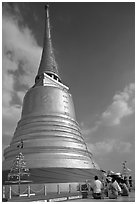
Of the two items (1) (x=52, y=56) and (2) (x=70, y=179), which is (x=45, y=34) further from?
(2) (x=70, y=179)

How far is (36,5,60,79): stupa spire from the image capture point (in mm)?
21844

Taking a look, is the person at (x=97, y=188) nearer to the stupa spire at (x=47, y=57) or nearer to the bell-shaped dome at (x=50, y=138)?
the bell-shaped dome at (x=50, y=138)

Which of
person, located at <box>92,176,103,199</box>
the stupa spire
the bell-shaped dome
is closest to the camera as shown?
person, located at <box>92,176,103,199</box>

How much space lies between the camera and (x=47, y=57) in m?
22.7

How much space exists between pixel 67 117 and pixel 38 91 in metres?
3.22

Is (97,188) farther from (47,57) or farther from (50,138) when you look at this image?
(47,57)

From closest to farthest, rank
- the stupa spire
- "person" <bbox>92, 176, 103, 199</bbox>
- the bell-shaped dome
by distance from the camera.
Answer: "person" <bbox>92, 176, 103, 199</bbox>
the bell-shaped dome
the stupa spire

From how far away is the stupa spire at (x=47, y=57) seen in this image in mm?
21844

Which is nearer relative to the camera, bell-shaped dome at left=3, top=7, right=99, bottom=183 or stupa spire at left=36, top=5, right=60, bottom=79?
bell-shaped dome at left=3, top=7, right=99, bottom=183

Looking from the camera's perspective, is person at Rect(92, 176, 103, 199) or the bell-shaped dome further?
the bell-shaped dome

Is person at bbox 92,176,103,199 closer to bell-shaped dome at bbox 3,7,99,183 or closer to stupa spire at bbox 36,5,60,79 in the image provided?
bell-shaped dome at bbox 3,7,99,183

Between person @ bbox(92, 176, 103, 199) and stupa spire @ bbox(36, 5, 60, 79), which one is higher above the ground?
stupa spire @ bbox(36, 5, 60, 79)

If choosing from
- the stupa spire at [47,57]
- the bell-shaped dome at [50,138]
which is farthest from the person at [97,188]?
the stupa spire at [47,57]

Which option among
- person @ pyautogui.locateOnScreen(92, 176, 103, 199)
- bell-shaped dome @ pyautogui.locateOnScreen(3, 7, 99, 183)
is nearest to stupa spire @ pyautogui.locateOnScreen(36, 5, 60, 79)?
bell-shaped dome @ pyautogui.locateOnScreen(3, 7, 99, 183)
